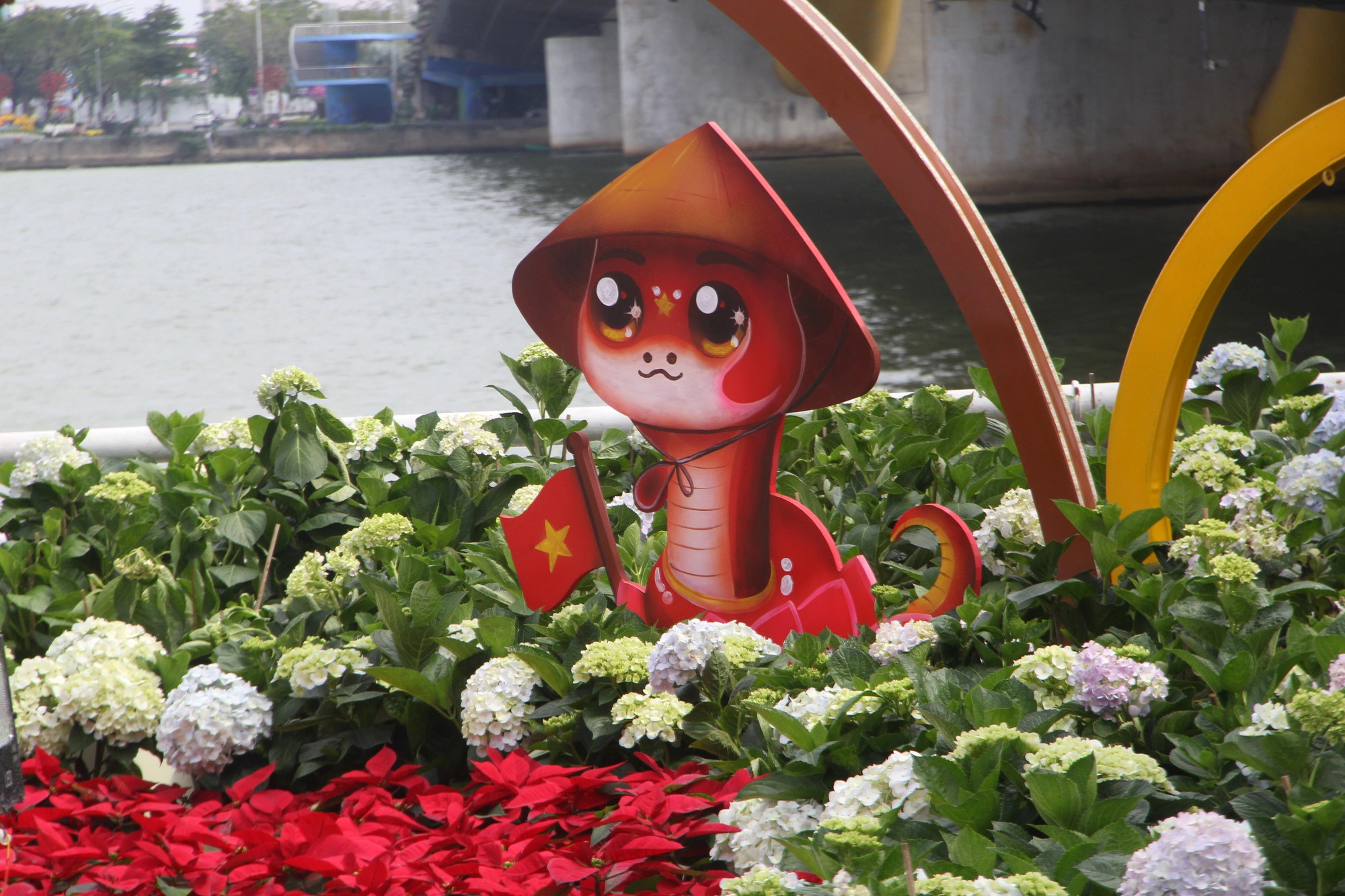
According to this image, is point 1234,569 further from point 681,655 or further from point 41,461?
point 41,461

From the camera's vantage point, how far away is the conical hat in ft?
5.73

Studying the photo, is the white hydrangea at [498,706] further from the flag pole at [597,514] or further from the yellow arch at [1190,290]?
the yellow arch at [1190,290]

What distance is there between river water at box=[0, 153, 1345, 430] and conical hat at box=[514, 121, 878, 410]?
7.08m

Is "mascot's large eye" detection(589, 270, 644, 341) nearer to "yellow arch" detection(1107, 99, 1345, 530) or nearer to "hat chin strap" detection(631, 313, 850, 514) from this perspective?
"hat chin strap" detection(631, 313, 850, 514)

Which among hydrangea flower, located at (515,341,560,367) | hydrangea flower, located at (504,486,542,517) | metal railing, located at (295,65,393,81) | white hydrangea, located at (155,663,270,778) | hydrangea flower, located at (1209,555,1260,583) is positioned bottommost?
white hydrangea, located at (155,663,270,778)

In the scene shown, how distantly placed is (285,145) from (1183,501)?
37.4 meters

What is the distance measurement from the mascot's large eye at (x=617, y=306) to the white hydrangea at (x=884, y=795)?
0.95 m

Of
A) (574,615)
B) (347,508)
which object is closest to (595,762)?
(574,615)

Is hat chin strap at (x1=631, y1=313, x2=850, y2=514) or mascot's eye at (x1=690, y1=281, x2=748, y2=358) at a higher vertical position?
mascot's eye at (x1=690, y1=281, x2=748, y2=358)

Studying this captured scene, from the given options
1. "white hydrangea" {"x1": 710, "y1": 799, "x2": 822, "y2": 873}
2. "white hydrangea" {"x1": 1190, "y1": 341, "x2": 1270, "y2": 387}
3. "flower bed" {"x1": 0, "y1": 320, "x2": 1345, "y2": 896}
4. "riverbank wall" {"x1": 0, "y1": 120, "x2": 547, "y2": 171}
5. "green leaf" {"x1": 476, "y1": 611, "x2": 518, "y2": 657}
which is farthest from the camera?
"riverbank wall" {"x1": 0, "y1": 120, "x2": 547, "y2": 171}

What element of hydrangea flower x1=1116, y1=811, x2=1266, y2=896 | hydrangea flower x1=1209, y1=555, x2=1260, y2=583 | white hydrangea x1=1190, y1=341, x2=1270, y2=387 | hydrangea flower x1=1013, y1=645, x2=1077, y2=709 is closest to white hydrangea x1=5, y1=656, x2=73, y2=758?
hydrangea flower x1=1013, y1=645, x2=1077, y2=709

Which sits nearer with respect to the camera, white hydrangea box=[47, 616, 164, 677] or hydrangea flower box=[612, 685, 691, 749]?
hydrangea flower box=[612, 685, 691, 749]

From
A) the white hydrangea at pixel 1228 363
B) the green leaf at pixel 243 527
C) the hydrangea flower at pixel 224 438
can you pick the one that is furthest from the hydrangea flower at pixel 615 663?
the white hydrangea at pixel 1228 363

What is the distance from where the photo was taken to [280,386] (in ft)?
8.64
